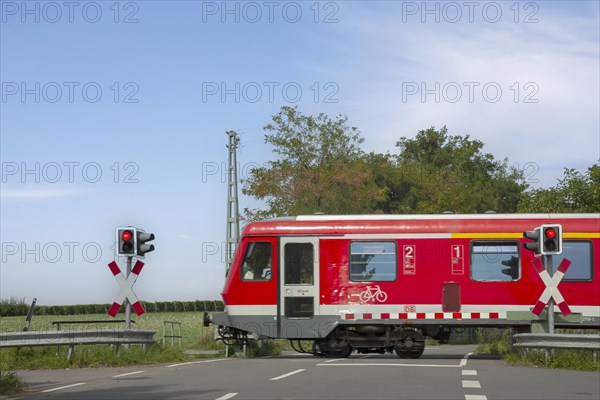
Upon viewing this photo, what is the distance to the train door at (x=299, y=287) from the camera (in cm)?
2419

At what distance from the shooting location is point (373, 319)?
2400 cm

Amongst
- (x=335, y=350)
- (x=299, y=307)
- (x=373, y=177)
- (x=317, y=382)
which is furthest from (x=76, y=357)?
(x=373, y=177)

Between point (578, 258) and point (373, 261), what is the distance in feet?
15.6

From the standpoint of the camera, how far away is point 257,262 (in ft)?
80.7

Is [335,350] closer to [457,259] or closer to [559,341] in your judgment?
[457,259]

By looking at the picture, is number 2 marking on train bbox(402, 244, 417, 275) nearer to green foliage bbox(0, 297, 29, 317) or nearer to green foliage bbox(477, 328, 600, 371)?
green foliage bbox(477, 328, 600, 371)

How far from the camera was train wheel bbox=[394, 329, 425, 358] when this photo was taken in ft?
79.8

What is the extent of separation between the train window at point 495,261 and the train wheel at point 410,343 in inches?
75.9

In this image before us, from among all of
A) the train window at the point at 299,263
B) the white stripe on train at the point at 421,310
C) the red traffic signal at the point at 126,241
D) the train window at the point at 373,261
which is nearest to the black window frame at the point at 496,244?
the white stripe on train at the point at 421,310

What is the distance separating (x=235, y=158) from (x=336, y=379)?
101 ft

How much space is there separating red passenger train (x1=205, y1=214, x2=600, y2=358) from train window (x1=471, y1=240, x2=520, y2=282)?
0.02 meters

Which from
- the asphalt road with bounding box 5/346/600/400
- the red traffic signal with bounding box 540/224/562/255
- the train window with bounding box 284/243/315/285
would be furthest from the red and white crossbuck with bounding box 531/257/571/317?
the train window with bounding box 284/243/315/285

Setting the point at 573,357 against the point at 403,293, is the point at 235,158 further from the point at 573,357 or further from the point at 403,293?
the point at 573,357

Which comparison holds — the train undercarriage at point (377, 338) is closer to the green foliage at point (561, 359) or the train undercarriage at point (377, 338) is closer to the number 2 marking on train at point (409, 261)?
the number 2 marking on train at point (409, 261)
